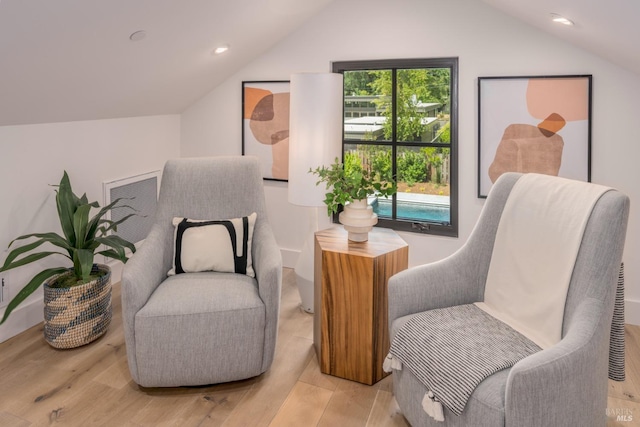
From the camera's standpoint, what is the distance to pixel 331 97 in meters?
2.87

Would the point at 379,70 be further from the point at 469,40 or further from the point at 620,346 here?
the point at 620,346

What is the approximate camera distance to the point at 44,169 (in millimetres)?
2953

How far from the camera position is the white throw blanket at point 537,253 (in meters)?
1.78

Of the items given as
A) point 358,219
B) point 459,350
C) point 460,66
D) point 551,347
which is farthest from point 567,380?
point 460,66

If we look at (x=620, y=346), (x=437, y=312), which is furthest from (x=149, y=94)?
(x=620, y=346)

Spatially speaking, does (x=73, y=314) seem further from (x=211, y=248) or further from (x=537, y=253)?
(x=537, y=253)

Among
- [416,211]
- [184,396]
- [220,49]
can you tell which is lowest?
[184,396]

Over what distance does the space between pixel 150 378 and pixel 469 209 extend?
92.1 inches

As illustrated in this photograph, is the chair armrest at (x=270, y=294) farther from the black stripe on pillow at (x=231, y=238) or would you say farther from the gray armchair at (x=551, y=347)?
the gray armchair at (x=551, y=347)

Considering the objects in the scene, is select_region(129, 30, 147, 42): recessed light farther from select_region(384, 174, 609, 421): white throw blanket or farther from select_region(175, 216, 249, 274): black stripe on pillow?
select_region(384, 174, 609, 421): white throw blanket

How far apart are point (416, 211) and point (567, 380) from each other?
7.38 feet

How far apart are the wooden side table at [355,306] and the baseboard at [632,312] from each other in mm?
1637

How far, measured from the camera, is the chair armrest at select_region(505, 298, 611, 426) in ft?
4.69

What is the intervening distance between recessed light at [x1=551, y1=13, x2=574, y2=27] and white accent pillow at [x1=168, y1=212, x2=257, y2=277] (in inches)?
77.7
